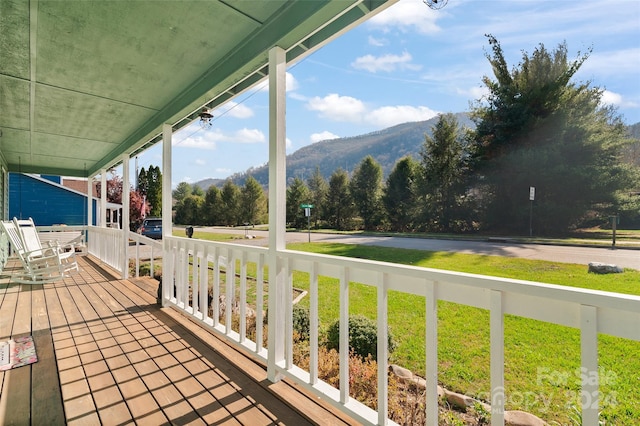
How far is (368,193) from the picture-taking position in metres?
15.6

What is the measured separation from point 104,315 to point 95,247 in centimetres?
535

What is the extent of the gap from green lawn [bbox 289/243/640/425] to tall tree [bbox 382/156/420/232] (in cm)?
911

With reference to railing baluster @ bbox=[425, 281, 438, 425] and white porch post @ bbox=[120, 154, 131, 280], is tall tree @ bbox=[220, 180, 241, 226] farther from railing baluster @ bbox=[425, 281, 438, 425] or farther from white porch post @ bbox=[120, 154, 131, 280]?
railing baluster @ bbox=[425, 281, 438, 425]

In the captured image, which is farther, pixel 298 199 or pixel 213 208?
pixel 213 208

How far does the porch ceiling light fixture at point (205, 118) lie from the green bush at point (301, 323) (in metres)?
2.29

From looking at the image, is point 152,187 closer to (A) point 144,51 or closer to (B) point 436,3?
(A) point 144,51

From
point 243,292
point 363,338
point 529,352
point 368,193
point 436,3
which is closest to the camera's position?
point 436,3

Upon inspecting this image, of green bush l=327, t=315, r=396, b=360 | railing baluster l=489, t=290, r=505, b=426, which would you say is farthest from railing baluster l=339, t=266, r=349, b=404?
green bush l=327, t=315, r=396, b=360

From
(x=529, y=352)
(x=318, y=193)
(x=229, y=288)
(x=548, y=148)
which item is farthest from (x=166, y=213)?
(x=318, y=193)

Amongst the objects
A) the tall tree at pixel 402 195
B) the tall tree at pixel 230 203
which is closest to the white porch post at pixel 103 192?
the tall tree at pixel 230 203

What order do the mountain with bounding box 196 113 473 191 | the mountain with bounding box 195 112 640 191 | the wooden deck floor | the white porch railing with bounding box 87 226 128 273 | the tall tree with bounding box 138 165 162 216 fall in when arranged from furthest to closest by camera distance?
the tall tree with bounding box 138 165 162 216 < the mountain with bounding box 196 113 473 191 < the mountain with bounding box 195 112 640 191 < the white porch railing with bounding box 87 226 128 273 < the wooden deck floor

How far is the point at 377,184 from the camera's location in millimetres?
16203

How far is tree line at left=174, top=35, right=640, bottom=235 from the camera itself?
5.12 meters

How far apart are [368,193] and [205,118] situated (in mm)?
12937
